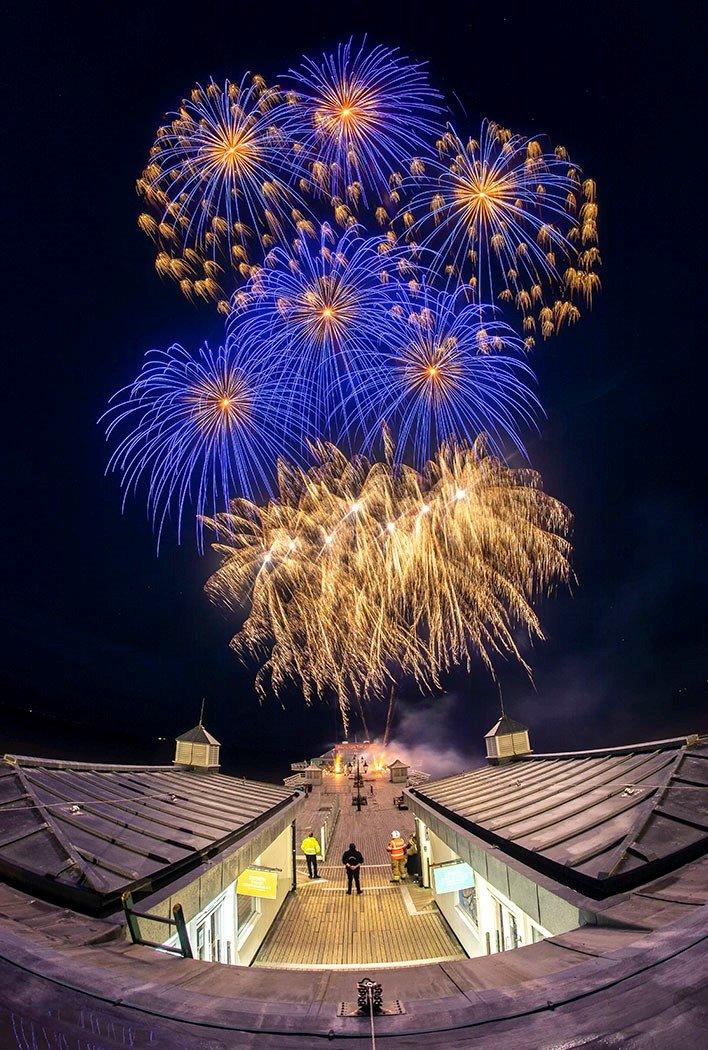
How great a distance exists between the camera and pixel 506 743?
27172 millimetres

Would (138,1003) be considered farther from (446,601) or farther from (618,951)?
(446,601)

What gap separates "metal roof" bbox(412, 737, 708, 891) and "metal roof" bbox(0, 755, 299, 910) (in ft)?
24.0

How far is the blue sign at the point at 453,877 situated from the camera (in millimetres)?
13609

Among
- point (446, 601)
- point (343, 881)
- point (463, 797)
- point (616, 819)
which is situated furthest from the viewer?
point (446, 601)

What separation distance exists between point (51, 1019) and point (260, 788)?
20.2m

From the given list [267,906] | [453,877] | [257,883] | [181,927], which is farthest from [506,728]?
[181,927]

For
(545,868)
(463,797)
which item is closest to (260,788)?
(463,797)

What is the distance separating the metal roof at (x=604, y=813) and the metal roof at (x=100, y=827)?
24.0ft

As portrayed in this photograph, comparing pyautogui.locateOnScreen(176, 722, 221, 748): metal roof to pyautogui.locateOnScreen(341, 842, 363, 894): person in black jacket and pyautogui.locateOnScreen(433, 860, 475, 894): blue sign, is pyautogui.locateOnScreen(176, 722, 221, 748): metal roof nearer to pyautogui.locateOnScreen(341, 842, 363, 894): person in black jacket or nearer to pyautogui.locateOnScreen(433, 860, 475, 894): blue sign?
pyautogui.locateOnScreen(341, 842, 363, 894): person in black jacket

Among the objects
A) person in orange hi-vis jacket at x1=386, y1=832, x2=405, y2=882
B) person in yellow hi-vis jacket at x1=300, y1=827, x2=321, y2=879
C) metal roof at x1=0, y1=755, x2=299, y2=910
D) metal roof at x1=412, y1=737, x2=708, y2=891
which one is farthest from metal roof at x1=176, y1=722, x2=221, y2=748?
metal roof at x1=412, y1=737, x2=708, y2=891

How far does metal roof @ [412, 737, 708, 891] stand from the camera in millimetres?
7934

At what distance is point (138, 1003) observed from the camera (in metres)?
4.50

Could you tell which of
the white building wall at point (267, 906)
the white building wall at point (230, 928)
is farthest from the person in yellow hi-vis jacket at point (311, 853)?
the white building wall at point (230, 928)

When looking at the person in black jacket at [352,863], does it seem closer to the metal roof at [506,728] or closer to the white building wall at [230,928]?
the white building wall at [230,928]
